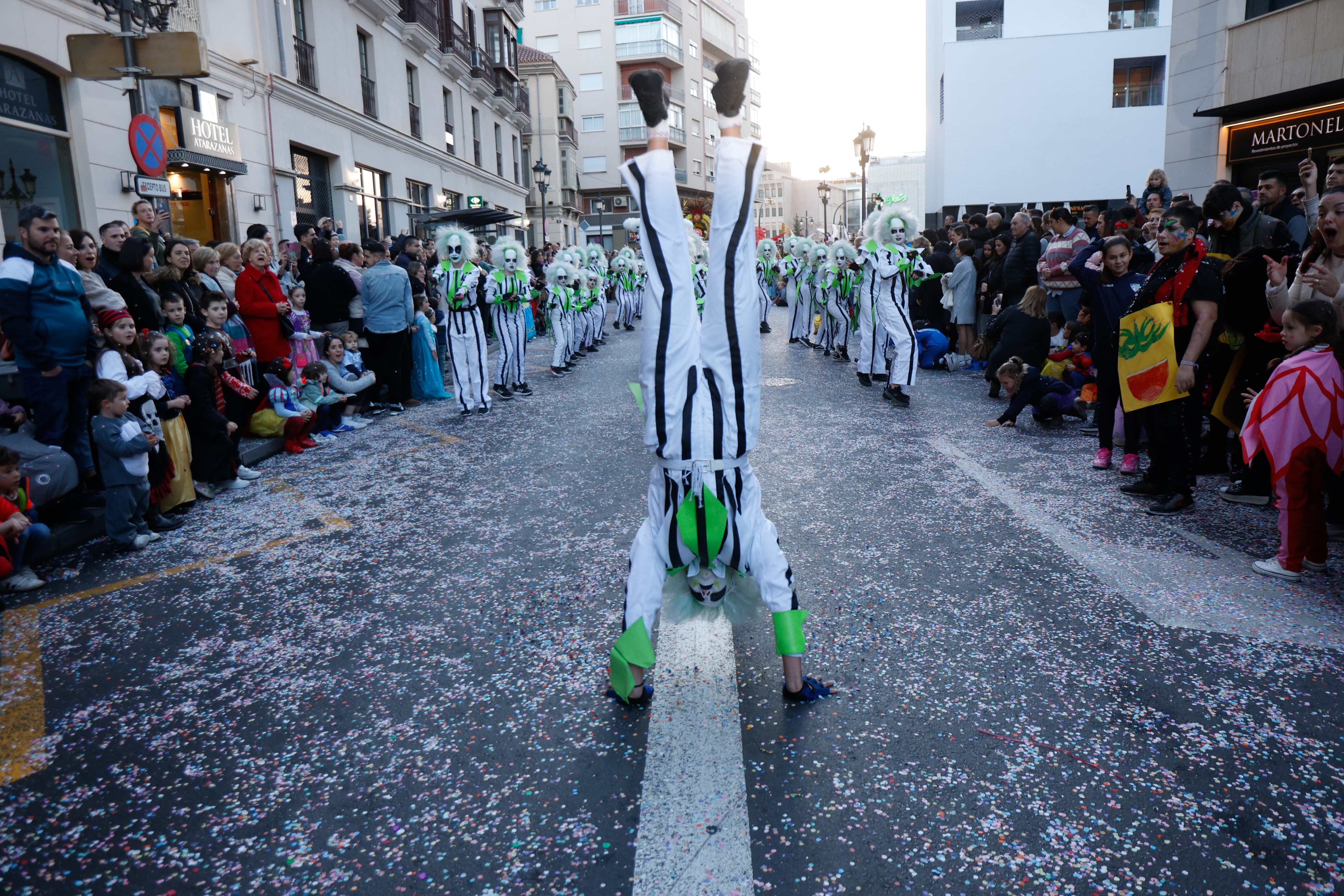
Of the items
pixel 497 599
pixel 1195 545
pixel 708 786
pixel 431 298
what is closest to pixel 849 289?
pixel 431 298

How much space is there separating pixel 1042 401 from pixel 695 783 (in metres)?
6.31

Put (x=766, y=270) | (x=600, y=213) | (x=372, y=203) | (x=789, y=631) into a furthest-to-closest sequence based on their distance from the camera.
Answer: (x=600, y=213) < (x=766, y=270) < (x=372, y=203) < (x=789, y=631)

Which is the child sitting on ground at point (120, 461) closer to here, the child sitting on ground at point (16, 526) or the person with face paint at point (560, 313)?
the child sitting on ground at point (16, 526)

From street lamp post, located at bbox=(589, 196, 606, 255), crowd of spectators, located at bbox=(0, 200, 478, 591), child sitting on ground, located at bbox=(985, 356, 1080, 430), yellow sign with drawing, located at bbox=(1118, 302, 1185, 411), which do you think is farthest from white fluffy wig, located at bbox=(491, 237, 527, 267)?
street lamp post, located at bbox=(589, 196, 606, 255)

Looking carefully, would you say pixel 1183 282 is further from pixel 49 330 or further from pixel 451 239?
pixel 451 239

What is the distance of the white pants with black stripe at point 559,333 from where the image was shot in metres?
13.2

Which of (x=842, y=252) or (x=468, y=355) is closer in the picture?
(x=468, y=355)

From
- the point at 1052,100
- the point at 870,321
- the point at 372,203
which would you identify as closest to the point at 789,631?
the point at 870,321

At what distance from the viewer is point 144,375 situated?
5391mm

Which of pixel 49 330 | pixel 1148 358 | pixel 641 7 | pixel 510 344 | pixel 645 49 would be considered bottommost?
pixel 510 344

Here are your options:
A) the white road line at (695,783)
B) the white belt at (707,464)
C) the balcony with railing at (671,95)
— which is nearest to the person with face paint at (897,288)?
the white road line at (695,783)

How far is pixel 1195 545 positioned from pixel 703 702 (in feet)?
10.1

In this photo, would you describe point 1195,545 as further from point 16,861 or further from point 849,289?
point 849,289

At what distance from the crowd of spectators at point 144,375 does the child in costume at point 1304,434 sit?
5914 millimetres
